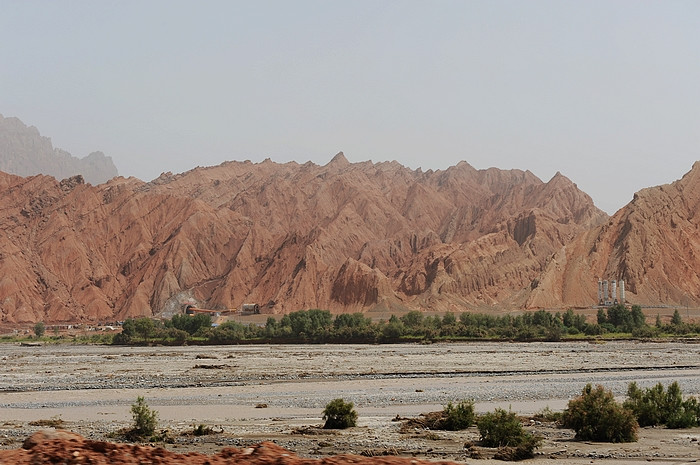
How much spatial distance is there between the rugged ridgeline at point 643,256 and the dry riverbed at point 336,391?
61261mm

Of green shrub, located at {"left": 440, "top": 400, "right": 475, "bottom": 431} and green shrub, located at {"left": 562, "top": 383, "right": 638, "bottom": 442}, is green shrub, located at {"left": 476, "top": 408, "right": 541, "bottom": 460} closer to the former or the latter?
green shrub, located at {"left": 562, "top": 383, "right": 638, "bottom": 442}

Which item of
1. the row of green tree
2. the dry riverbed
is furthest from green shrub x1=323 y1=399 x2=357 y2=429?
Answer: the row of green tree

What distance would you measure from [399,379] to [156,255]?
128783mm

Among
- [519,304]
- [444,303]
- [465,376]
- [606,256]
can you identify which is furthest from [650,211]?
[465,376]

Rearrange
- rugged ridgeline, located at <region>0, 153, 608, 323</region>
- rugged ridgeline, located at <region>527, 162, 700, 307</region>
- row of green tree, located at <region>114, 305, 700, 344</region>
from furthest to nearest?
rugged ridgeline, located at <region>0, 153, 608, 323</region>
rugged ridgeline, located at <region>527, 162, 700, 307</region>
row of green tree, located at <region>114, 305, 700, 344</region>

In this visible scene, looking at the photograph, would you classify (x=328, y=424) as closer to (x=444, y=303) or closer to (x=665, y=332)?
(x=665, y=332)

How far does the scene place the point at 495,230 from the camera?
600 ft

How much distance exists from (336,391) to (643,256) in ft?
371

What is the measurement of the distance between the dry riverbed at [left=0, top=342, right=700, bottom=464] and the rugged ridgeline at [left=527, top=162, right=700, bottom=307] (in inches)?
2412

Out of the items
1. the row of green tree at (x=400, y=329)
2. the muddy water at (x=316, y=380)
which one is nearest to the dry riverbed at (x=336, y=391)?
the muddy water at (x=316, y=380)

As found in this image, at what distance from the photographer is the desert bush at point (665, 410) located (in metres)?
23.1

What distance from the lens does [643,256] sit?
13962 centimetres

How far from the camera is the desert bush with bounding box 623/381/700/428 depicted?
23.1m

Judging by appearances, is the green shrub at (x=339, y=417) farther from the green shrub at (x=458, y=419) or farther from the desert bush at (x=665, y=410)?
the desert bush at (x=665, y=410)
